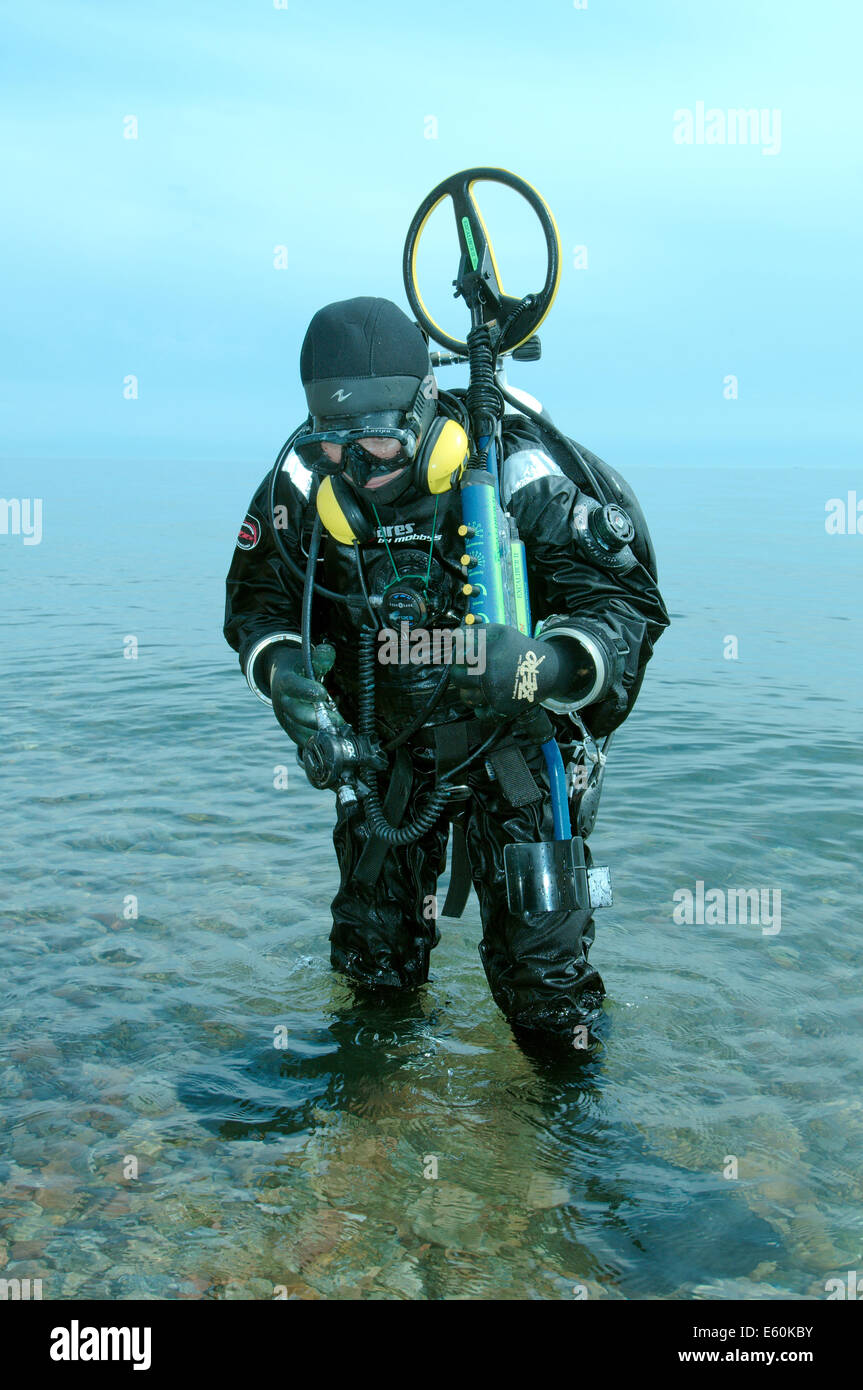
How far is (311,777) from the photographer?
3.12 metres

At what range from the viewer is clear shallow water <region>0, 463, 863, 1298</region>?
9.11 ft

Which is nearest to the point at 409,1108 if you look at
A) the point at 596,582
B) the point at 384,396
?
the point at 596,582

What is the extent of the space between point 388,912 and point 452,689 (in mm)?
857

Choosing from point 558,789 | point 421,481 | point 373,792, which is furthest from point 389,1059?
point 421,481

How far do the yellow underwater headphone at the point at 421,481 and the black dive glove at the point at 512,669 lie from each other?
0.48 meters

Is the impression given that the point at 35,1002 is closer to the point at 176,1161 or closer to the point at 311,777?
the point at 176,1161

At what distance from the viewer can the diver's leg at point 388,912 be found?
11.8 ft

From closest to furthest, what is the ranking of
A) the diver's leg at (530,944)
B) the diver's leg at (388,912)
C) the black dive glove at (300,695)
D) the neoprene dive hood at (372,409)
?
the neoprene dive hood at (372,409) → the black dive glove at (300,695) → the diver's leg at (530,944) → the diver's leg at (388,912)

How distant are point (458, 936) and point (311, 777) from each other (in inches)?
69.7

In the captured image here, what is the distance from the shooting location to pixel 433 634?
10.5 feet

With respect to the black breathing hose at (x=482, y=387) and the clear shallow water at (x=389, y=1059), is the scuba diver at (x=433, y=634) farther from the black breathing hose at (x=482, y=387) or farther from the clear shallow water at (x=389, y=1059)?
the clear shallow water at (x=389, y=1059)

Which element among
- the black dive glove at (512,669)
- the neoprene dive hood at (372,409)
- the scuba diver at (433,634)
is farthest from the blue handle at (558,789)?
the neoprene dive hood at (372,409)

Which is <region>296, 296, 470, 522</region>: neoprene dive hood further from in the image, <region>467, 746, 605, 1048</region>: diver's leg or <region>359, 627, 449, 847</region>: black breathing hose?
<region>467, 746, 605, 1048</region>: diver's leg
